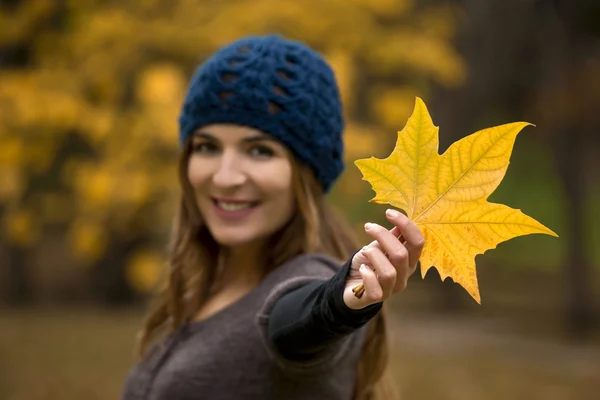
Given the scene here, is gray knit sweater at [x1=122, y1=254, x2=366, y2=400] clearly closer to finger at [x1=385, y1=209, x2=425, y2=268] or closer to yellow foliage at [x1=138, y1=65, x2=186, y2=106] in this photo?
finger at [x1=385, y1=209, x2=425, y2=268]

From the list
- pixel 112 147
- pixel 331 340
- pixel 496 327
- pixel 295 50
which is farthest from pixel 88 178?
pixel 496 327

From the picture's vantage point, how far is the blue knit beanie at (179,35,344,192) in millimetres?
1891

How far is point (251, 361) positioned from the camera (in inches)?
68.1

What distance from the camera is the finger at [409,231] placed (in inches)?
46.6

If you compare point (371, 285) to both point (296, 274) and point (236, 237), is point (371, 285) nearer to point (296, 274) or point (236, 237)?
point (296, 274)

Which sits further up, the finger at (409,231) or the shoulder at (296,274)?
the finger at (409,231)

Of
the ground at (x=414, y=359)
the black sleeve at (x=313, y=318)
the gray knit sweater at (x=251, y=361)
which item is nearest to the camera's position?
the black sleeve at (x=313, y=318)

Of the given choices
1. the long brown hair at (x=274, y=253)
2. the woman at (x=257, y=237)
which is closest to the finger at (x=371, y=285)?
the woman at (x=257, y=237)

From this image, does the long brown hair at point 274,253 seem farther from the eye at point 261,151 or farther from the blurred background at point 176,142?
the blurred background at point 176,142

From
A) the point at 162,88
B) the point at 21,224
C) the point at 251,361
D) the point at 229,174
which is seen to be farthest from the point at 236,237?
the point at 21,224

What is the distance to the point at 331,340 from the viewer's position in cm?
146

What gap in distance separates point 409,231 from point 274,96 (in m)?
0.80

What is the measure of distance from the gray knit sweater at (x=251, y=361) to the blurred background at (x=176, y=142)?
2973mm

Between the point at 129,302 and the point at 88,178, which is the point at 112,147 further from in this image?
the point at 129,302
